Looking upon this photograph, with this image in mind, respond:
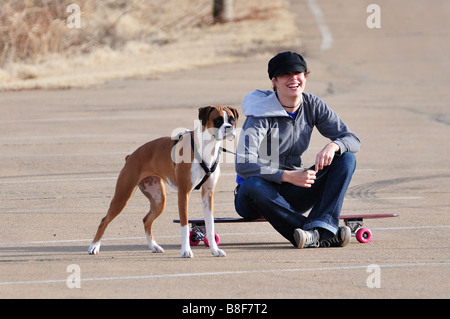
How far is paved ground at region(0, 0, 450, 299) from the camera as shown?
279 inches

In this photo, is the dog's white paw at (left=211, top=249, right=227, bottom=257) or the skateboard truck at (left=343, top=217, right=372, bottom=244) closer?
the dog's white paw at (left=211, top=249, right=227, bottom=257)

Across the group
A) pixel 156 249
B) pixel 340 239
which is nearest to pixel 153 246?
pixel 156 249

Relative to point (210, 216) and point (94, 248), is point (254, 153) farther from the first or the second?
point (94, 248)

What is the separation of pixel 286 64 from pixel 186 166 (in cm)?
142

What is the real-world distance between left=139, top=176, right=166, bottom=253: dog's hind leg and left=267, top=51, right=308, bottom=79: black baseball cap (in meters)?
1.45

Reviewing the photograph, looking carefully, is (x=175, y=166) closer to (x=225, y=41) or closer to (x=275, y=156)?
(x=275, y=156)

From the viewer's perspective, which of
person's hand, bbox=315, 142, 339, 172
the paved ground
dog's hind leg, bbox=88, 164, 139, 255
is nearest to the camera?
the paved ground

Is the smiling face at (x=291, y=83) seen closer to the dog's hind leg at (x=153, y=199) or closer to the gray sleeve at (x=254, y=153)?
the gray sleeve at (x=254, y=153)

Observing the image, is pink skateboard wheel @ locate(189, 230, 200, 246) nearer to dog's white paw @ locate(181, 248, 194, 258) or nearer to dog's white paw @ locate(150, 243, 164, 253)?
dog's white paw @ locate(150, 243, 164, 253)

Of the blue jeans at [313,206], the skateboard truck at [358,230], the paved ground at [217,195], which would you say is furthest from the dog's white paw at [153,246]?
the skateboard truck at [358,230]

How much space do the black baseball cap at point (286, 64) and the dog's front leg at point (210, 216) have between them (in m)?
1.31

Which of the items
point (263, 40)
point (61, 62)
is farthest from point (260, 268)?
point (263, 40)

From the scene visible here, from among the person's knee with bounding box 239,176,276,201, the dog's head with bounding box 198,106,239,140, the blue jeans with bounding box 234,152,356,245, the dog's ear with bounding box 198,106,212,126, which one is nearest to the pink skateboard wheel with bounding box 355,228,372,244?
the blue jeans with bounding box 234,152,356,245

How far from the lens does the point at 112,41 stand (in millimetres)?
27969
